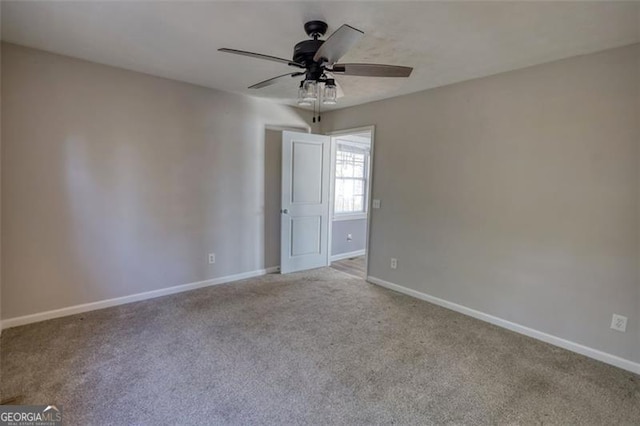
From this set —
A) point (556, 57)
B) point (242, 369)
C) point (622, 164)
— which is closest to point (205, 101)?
point (242, 369)

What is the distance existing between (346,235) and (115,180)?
143 inches

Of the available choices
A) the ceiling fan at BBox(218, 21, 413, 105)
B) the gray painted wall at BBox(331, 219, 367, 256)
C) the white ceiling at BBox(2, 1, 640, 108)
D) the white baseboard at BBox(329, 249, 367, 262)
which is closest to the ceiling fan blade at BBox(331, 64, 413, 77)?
the ceiling fan at BBox(218, 21, 413, 105)

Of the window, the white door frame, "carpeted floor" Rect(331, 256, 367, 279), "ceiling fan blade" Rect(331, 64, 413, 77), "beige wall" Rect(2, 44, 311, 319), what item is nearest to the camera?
"ceiling fan blade" Rect(331, 64, 413, 77)

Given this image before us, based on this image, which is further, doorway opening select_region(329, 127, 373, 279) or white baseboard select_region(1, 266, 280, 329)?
doorway opening select_region(329, 127, 373, 279)

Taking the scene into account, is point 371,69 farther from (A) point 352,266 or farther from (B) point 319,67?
(A) point 352,266

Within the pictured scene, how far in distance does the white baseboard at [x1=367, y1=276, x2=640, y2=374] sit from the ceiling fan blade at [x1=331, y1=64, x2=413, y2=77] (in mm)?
2510

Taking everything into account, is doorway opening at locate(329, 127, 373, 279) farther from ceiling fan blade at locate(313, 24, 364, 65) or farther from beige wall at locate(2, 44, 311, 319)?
ceiling fan blade at locate(313, 24, 364, 65)

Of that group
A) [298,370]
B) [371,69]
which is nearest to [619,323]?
[298,370]

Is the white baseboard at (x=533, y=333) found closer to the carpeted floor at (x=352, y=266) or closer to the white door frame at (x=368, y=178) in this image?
the white door frame at (x=368, y=178)

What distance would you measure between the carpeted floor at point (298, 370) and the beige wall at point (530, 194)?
0.37 meters

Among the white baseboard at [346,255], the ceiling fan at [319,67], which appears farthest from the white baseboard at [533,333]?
the ceiling fan at [319,67]

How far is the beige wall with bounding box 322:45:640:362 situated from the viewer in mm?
2404

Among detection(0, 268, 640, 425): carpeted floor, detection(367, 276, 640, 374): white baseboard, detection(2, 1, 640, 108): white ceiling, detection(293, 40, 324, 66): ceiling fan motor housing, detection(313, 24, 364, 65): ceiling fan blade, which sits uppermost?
detection(2, 1, 640, 108): white ceiling

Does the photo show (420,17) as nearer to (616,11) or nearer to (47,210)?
(616,11)
